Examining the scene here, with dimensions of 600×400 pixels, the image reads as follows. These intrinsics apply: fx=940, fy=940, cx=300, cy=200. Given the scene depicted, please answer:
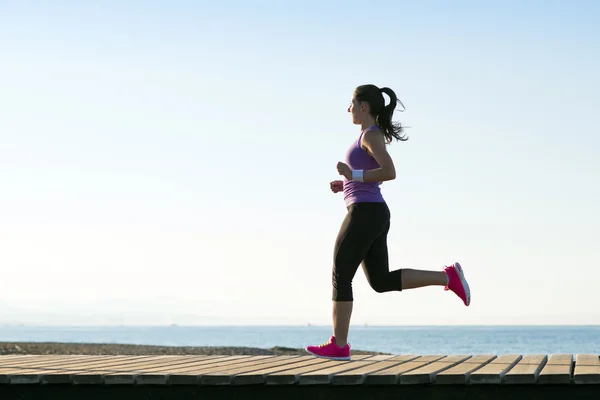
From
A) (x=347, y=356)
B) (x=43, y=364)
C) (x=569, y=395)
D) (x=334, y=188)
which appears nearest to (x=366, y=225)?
(x=334, y=188)

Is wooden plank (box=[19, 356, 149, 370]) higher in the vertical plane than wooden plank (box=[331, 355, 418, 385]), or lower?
higher

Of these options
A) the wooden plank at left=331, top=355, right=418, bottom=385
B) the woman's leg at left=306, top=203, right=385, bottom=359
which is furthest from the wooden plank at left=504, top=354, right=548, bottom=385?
the woman's leg at left=306, top=203, right=385, bottom=359

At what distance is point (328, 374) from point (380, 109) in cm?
260

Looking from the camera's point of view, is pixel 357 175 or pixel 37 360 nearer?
pixel 357 175

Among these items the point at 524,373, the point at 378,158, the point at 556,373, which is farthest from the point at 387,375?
the point at 378,158

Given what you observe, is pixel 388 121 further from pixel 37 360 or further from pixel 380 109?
pixel 37 360

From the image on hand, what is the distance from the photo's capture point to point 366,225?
7.57m

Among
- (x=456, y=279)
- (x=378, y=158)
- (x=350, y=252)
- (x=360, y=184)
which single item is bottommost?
(x=456, y=279)

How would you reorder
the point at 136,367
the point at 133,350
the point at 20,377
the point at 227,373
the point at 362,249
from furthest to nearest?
the point at 133,350 < the point at 362,249 < the point at 136,367 < the point at 20,377 < the point at 227,373

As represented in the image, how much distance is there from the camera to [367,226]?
7.57 meters

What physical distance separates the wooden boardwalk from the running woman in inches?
21.8

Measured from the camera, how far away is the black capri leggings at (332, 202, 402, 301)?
24.9 feet

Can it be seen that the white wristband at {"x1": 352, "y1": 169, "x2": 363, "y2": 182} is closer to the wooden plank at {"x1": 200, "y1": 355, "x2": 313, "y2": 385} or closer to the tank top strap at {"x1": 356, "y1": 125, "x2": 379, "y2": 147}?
the tank top strap at {"x1": 356, "y1": 125, "x2": 379, "y2": 147}

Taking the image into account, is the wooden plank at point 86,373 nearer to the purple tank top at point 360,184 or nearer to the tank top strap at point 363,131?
the purple tank top at point 360,184
